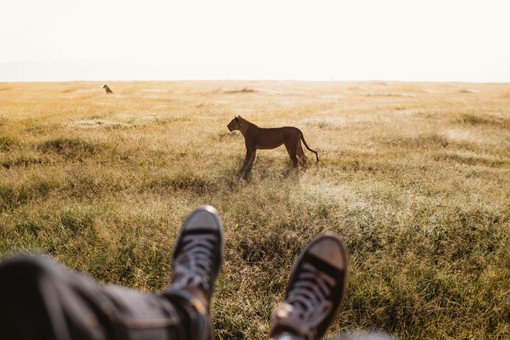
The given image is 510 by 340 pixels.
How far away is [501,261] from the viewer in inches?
153

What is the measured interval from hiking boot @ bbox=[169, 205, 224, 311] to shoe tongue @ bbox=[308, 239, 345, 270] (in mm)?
793

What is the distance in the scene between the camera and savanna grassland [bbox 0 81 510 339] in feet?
10.2

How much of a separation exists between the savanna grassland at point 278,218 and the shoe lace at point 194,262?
0.77 meters

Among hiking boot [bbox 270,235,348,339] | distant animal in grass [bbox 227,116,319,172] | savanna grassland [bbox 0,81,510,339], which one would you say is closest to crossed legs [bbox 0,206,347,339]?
hiking boot [bbox 270,235,348,339]

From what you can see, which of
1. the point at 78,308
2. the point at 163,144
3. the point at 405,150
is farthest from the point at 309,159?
the point at 78,308

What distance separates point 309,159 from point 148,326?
7900 mm

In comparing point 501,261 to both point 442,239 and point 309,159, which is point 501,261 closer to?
point 442,239

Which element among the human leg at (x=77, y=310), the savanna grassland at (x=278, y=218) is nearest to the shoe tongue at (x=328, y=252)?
the savanna grassland at (x=278, y=218)

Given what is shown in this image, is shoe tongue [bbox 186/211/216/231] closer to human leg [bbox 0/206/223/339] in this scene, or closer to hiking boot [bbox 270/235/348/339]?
hiking boot [bbox 270/235/348/339]

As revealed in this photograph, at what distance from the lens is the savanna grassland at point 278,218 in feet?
10.2

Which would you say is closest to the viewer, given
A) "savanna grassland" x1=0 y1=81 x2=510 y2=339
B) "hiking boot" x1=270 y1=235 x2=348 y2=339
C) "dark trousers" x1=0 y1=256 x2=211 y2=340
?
"dark trousers" x1=0 y1=256 x2=211 y2=340

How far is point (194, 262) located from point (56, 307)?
1417 millimetres

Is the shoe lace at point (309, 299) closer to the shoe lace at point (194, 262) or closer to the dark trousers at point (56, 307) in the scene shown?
the shoe lace at point (194, 262)

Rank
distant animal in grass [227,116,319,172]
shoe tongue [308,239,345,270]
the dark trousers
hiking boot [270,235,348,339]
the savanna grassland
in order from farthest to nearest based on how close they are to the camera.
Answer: distant animal in grass [227,116,319,172] < the savanna grassland < shoe tongue [308,239,345,270] < hiking boot [270,235,348,339] < the dark trousers
